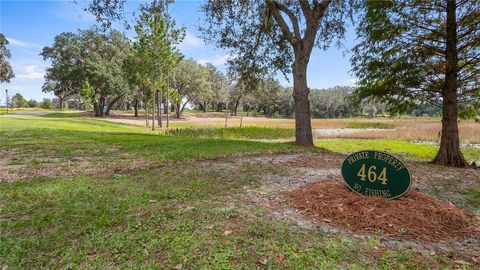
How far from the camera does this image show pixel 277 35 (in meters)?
13.5

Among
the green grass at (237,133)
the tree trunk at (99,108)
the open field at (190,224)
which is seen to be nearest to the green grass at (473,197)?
the open field at (190,224)

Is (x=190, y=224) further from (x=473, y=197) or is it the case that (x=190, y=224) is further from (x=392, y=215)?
(x=473, y=197)

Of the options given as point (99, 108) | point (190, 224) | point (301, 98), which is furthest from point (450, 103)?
point (99, 108)

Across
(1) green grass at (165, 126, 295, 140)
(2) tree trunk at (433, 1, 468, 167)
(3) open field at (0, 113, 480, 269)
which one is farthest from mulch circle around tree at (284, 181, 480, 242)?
(1) green grass at (165, 126, 295, 140)

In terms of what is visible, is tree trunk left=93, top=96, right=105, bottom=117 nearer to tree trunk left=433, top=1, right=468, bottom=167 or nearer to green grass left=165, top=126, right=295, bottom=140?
green grass left=165, top=126, right=295, bottom=140

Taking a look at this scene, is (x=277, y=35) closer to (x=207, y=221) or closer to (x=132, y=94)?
(x=207, y=221)

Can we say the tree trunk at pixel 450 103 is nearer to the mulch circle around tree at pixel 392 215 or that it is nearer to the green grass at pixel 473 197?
the green grass at pixel 473 197

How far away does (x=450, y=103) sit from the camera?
8984 mm

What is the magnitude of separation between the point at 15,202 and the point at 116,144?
617 cm

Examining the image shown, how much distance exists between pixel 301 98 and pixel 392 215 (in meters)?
8.08

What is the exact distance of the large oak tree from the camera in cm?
875

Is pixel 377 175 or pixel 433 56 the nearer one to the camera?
pixel 377 175

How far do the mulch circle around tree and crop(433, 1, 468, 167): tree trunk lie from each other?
629 cm

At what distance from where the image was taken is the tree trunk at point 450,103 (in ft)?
28.7
